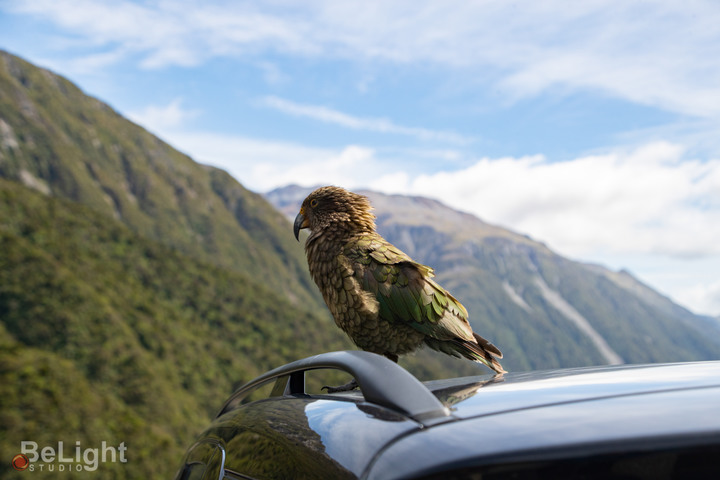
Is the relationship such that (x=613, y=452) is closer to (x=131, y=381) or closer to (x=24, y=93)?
(x=131, y=381)

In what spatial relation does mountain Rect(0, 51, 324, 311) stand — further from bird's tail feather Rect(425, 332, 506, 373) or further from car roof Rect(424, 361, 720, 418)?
car roof Rect(424, 361, 720, 418)

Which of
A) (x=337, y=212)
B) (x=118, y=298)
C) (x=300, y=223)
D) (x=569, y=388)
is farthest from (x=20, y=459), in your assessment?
(x=118, y=298)

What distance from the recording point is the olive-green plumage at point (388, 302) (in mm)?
3750

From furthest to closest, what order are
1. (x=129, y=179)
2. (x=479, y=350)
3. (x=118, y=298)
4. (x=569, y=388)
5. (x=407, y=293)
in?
1. (x=129, y=179)
2. (x=118, y=298)
3. (x=407, y=293)
4. (x=479, y=350)
5. (x=569, y=388)

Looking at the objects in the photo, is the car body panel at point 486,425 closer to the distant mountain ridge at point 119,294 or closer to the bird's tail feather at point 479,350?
the bird's tail feather at point 479,350

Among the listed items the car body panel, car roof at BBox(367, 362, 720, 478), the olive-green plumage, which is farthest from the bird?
car roof at BBox(367, 362, 720, 478)

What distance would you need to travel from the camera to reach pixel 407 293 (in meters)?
3.81

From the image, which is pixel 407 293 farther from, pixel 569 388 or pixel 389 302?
pixel 569 388

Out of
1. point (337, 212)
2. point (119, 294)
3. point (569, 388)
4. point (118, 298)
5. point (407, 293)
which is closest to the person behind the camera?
point (569, 388)

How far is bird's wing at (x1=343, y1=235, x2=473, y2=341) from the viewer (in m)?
3.75

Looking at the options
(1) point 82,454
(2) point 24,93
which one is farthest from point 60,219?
(2) point 24,93

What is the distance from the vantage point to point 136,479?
4803cm

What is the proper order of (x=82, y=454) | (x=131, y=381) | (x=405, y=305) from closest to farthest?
(x=405, y=305) → (x=82, y=454) → (x=131, y=381)

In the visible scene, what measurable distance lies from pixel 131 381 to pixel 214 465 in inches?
2769
